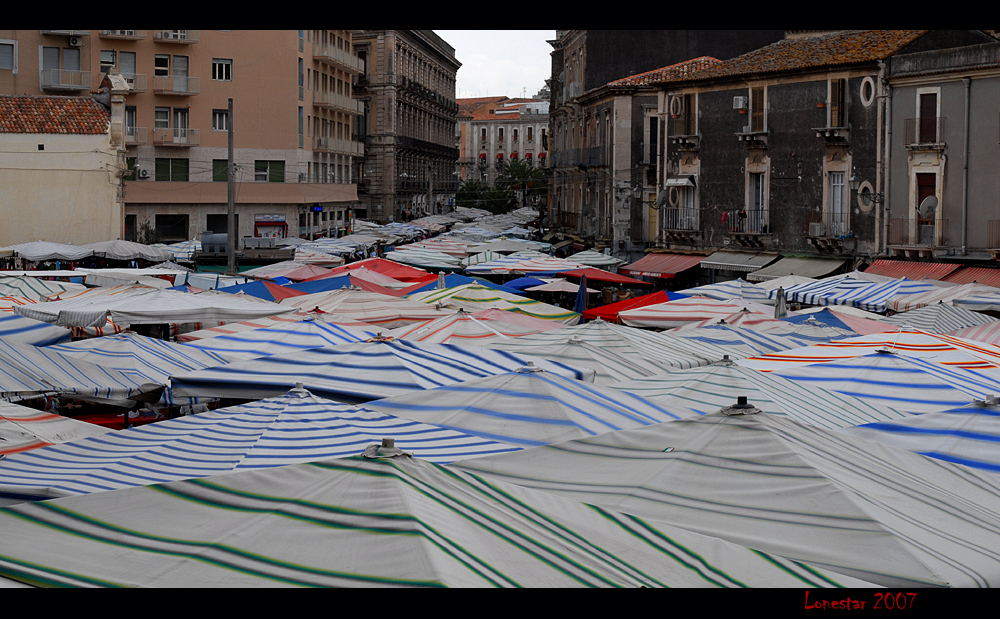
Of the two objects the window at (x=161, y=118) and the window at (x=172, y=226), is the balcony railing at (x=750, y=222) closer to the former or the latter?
the window at (x=172, y=226)

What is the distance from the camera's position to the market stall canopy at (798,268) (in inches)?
1163

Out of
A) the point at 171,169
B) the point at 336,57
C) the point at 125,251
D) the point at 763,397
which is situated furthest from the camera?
the point at 336,57

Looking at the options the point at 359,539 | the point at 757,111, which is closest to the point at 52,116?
the point at 757,111

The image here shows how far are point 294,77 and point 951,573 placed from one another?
54060mm

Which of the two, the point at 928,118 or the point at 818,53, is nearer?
the point at 928,118

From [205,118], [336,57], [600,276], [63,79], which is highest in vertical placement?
[336,57]

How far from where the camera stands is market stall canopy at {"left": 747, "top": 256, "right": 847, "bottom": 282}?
29.5 metres

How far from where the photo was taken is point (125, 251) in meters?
29.7

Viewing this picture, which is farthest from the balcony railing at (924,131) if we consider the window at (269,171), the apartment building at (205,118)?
the window at (269,171)

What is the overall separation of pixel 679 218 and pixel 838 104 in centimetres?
809

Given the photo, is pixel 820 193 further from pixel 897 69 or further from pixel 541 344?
pixel 541 344

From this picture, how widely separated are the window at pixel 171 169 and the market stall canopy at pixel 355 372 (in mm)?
44484

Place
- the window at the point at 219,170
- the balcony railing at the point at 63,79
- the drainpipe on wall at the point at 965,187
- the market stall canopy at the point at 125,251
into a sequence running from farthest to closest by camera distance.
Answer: the window at the point at 219,170 → the balcony railing at the point at 63,79 → the market stall canopy at the point at 125,251 → the drainpipe on wall at the point at 965,187

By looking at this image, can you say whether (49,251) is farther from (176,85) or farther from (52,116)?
(176,85)
